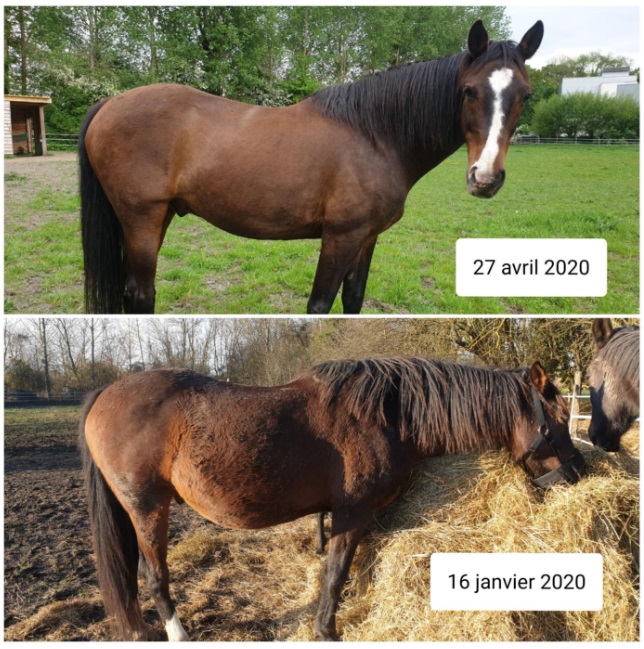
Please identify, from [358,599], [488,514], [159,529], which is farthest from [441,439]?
[159,529]

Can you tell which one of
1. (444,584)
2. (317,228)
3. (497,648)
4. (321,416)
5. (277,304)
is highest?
(317,228)

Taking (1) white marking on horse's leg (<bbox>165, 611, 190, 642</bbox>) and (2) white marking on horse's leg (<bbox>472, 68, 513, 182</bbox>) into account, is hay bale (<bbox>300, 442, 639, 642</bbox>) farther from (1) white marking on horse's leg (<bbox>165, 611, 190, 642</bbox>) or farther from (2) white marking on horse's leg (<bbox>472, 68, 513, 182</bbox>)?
(2) white marking on horse's leg (<bbox>472, 68, 513, 182</bbox>)

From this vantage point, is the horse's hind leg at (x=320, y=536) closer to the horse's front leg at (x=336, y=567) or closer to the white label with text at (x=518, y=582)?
the horse's front leg at (x=336, y=567)

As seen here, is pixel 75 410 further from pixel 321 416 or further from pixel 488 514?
pixel 488 514

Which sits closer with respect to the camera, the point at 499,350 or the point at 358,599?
the point at 358,599

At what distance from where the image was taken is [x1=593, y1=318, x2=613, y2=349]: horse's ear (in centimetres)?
313

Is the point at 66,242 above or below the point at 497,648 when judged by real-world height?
above

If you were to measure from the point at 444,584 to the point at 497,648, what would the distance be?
15.5 inches

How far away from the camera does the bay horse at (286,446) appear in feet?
8.29

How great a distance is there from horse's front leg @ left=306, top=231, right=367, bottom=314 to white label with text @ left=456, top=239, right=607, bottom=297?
0.68 m

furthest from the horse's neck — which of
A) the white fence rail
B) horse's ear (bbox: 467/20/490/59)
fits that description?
the white fence rail

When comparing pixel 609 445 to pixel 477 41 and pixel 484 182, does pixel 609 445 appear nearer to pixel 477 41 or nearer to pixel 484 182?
pixel 484 182

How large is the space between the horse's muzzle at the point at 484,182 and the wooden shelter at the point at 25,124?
6.33 metres

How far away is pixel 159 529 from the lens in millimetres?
2584
